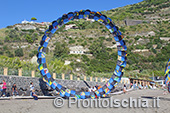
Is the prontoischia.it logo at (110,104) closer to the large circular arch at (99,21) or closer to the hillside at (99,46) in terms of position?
the large circular arch at (99,21)

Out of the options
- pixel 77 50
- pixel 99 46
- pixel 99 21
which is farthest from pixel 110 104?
pixel 99 46

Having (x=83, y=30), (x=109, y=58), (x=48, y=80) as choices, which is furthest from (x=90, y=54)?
(x=48, y=80)

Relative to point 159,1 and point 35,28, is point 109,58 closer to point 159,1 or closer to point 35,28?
point 35,28

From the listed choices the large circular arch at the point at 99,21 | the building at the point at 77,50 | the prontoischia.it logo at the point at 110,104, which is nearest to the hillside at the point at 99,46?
the building at the point at 77,50

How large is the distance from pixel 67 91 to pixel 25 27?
108074mm

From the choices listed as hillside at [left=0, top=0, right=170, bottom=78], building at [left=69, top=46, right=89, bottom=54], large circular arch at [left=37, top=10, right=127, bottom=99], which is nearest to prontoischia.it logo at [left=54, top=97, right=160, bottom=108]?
large circular arch at [left=37, top=10, right=127, bottom=99]

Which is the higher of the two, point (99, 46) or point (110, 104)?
point (99, 46)

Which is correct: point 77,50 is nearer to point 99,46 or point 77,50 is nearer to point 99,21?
point 99,46

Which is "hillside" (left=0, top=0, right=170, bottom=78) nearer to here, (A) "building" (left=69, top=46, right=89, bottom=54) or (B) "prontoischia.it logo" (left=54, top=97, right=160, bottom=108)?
(A) "building" (left=69, top=46, right=89, bottom=54)

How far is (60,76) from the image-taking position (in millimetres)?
23672

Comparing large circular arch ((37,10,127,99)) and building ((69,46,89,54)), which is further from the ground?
building ((69,46,89,54))

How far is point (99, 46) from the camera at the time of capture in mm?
91312

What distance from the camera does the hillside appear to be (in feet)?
226

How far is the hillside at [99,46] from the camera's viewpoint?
2714 inches
